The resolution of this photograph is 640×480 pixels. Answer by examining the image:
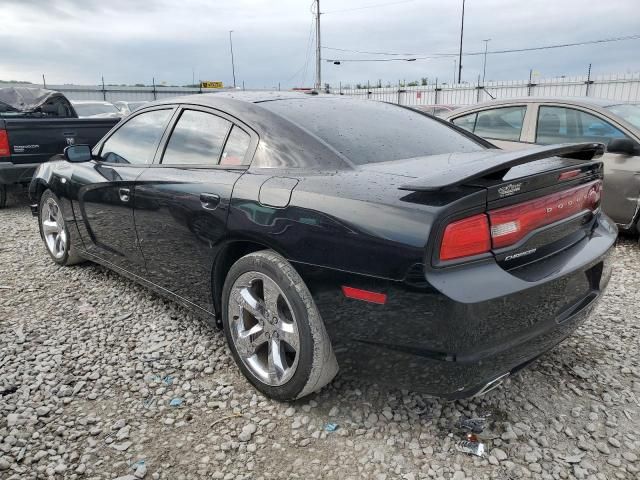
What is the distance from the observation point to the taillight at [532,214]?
5.95ft

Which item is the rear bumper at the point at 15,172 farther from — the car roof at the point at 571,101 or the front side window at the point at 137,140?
the car roof at the point at 571,101

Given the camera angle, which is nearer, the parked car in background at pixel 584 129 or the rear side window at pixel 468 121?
the parked car in background at pixel 584 129

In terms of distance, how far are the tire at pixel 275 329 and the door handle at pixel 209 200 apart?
0.34 meters

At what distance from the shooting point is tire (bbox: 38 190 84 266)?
4195 millimetres

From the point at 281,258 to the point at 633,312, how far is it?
2.59m

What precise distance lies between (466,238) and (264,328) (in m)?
1.07

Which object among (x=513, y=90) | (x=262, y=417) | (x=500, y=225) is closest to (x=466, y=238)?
(x=500, y=225)

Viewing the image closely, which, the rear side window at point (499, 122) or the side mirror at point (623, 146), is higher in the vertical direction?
the rear side window at point (499, 122)

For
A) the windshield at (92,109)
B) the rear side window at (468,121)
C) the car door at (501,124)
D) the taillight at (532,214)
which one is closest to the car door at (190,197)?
the taillight at (532,214)

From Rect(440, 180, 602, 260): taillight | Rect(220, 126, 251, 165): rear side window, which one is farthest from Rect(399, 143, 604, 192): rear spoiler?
Rect(220, 126, 251, 165): rear side window

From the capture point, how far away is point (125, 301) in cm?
361

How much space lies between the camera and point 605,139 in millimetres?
4691

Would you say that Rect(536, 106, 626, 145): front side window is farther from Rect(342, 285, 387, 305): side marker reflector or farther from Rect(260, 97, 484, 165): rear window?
Rect(342, 285, 387, 305): side marker reflector

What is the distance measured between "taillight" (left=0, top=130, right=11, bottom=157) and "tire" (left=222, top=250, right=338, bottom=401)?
5.45 meters
